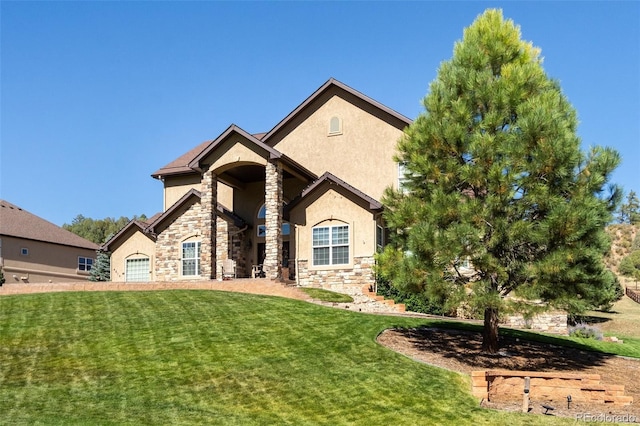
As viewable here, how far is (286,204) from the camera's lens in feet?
94.5

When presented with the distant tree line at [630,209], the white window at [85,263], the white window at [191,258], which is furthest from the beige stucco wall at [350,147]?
the distant tree line at [630,209]

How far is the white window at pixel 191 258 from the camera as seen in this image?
30516 millimetres

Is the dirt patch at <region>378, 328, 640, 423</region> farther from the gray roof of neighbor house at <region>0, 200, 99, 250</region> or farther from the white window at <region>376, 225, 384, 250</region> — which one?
the gray roof of neighbor house at <region>0, 200, 99, 250</region>

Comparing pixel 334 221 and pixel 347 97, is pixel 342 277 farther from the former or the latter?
pixel 347 97

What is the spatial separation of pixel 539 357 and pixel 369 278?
9575 mm

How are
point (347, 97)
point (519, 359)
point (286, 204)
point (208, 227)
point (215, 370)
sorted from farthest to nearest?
point (347, 97) → point (286, 204) → point (208, 227) → point (519, 359) → point (215, 370)

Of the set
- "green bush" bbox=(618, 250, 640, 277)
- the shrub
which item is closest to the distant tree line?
Result: "green bush" bbox=(618, 250, 640, 277)

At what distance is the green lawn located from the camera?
1181 cm

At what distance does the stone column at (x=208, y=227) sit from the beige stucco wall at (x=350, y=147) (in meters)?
4.58

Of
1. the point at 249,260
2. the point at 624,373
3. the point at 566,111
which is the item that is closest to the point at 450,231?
the point at 566,111

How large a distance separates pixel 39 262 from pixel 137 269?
476 inches

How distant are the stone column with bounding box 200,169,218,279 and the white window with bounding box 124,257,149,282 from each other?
17.9ft

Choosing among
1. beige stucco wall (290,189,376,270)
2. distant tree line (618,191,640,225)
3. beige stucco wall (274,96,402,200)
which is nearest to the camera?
beige stucco wall (290,189,376,270)

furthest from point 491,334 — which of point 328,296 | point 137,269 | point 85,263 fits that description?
point 85,263
